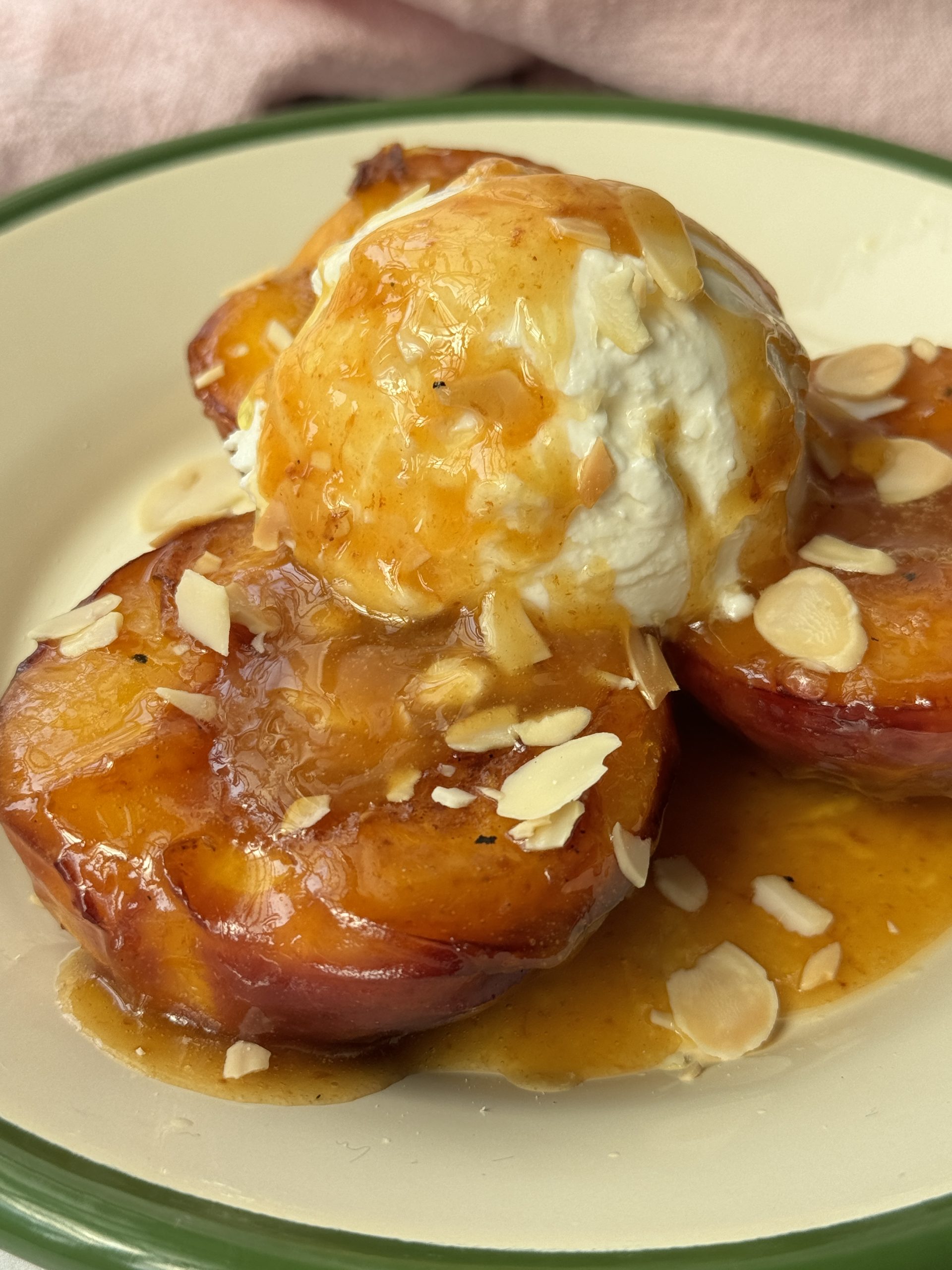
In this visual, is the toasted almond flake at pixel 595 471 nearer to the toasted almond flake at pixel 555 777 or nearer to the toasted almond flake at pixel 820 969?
the toasted almond flake at pixel 555 777

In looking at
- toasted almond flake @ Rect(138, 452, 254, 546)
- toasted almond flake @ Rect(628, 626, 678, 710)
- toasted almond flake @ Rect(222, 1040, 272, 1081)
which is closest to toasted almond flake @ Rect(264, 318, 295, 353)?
toasted almond flake @ Rect(138, 452, 254, 546)

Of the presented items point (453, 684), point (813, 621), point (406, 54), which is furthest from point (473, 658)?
point (406, 54)

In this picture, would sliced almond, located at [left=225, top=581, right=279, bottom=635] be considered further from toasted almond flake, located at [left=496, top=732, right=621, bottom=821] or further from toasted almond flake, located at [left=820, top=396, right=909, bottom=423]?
toasted almond flake, located at [left=820, top=396, right=909, bottom=423]

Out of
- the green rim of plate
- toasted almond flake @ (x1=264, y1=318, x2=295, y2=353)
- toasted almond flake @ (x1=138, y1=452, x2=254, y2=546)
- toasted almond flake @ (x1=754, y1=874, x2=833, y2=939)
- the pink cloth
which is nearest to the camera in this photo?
the green rim of plate

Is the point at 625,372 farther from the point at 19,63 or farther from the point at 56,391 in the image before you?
the point at 19,63

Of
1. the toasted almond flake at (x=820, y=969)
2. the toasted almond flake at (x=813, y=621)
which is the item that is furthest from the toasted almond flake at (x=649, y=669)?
the toasted almond flake at (x=820, y=969)
